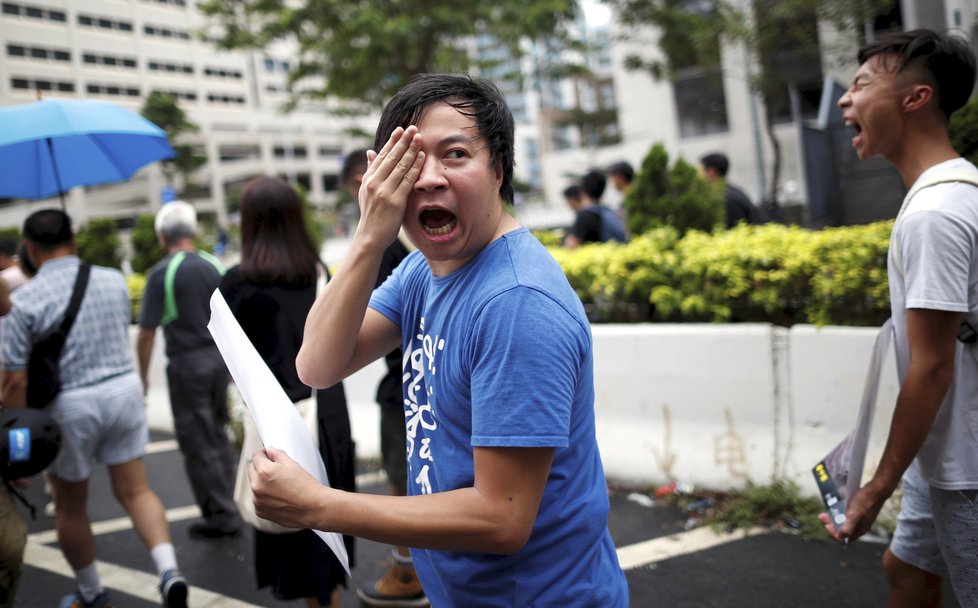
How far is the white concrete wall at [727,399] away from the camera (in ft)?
12.6

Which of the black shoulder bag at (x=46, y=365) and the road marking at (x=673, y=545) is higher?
the black shoulder bag at (x=46, y=365)

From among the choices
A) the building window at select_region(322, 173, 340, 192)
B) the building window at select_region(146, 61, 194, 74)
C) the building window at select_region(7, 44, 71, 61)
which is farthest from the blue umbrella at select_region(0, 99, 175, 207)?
the building window at select_region(322, 173, 340, 192)

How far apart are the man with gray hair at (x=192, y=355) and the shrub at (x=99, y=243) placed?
7.48 metres

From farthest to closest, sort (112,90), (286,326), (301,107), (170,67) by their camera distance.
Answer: (301,107)
(170,67)
(112,90)
(286,326)

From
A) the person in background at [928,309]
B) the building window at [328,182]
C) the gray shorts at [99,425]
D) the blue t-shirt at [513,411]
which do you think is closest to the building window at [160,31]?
the gray shorts at [99,425]

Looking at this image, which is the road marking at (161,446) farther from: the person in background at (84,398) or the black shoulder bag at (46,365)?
the black shoulder bag at (46,365)

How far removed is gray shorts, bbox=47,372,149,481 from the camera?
3684mm

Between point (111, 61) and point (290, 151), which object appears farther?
point (290, 151)

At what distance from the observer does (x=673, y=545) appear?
382 cm

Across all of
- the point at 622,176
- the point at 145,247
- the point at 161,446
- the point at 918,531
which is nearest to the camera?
the point at 918,531

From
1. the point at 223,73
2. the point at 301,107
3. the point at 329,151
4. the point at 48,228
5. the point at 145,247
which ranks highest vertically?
the point at 223,73

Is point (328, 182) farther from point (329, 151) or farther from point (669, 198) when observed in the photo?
point (669, 198)

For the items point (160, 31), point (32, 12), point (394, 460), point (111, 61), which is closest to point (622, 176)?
point (394, 460)

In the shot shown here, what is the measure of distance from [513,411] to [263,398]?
0.55 meters
